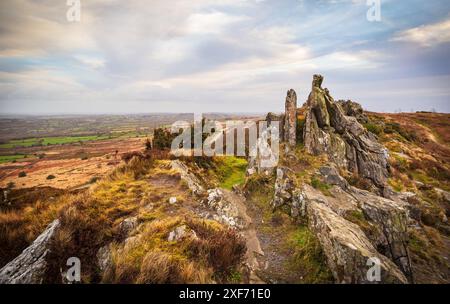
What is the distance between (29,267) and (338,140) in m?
20.4

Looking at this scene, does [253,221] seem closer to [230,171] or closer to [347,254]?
[347,254]

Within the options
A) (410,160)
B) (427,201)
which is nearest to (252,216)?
(427,201)

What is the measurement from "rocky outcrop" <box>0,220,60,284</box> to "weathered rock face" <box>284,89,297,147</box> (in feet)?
56.0

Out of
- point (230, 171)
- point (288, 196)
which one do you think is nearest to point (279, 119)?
point (230, 171)

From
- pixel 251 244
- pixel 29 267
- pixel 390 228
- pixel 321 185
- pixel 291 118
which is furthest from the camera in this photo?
pixel 291 118

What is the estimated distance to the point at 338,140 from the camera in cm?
1920

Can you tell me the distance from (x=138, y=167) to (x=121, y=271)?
10.1 m

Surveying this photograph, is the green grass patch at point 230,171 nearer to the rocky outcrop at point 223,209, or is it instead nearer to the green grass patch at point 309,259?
the rocky outcrop at point 223,209

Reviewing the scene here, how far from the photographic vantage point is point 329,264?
7602mm

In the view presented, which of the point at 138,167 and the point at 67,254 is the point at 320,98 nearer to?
the point at 138,167

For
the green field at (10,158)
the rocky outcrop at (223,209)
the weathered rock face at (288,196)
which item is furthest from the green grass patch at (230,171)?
the green field at (10,158)

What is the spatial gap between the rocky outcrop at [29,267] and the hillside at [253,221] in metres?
0.03

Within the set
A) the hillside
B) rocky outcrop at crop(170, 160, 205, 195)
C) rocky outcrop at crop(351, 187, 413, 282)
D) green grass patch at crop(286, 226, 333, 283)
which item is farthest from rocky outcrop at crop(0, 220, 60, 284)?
rocky outcrop at crop(351, 187, 413, 282)

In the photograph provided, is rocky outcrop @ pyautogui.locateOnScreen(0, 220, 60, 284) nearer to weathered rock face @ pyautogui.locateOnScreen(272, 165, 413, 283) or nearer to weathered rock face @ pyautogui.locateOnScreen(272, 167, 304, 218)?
weathered rock face @ pyautogui.locateOnScreen(272, 165, 413, 283)
